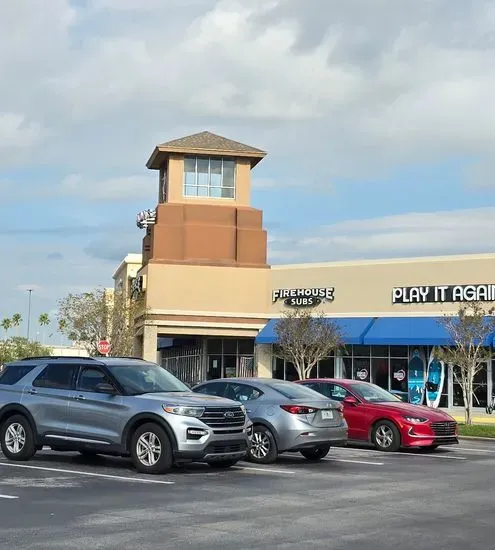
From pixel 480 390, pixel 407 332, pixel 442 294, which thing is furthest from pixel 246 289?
pixel 480 390

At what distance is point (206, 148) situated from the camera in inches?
1938

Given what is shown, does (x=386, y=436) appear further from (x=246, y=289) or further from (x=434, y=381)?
(x=246, y=289)

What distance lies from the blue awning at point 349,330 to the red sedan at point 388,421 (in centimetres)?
2061

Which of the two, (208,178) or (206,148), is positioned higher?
(206,148)

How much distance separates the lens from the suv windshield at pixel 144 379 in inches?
571

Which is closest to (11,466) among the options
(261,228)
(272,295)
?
(272,295)

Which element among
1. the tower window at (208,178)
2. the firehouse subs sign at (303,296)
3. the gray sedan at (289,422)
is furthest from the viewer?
the tower window at (208,178)

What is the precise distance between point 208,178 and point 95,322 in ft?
40.4

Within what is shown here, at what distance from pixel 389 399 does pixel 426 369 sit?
20.9 m

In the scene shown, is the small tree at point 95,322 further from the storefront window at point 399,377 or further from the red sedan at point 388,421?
the red sedan at point 388,421

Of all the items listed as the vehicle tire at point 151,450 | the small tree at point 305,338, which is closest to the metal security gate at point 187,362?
the small tree at point 305,338

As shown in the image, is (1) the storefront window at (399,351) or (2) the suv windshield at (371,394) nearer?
(2) the suv windshield at (371,394)

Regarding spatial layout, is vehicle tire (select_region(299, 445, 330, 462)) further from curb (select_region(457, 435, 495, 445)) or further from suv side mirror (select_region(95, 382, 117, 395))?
curb (select_region(457, 435, 495, 445))

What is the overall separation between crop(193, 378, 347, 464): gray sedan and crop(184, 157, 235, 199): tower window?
33251mm
